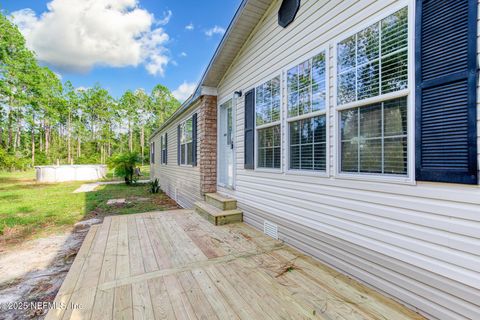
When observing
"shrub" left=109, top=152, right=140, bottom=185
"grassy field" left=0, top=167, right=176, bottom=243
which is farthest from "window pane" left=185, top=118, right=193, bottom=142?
"shrub" left=109, top=152, right=140, bottom=185

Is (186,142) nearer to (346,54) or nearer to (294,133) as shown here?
(294,133)

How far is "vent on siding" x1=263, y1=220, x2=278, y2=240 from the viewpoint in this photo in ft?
11.5

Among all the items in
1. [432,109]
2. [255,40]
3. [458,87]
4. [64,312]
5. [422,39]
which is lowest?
[64,312]

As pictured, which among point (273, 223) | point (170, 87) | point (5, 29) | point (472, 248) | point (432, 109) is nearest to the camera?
point (472, 248)

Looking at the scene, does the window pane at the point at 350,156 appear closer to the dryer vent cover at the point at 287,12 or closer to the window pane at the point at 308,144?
the window pane at the point at 308,144

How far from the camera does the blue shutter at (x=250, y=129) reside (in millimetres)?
4164

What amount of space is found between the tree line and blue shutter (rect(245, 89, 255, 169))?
17.5 meters

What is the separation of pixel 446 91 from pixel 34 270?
5446 mm

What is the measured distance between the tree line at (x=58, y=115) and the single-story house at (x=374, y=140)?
1831 centimetres

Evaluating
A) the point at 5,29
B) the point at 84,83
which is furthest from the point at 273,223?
the point at 84,83

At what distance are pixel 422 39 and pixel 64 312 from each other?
11.7ft

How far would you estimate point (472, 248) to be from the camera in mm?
1495

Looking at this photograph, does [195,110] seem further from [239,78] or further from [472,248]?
[472,248]

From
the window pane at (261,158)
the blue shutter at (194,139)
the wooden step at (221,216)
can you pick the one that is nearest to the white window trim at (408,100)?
the window pane at (261,158)
